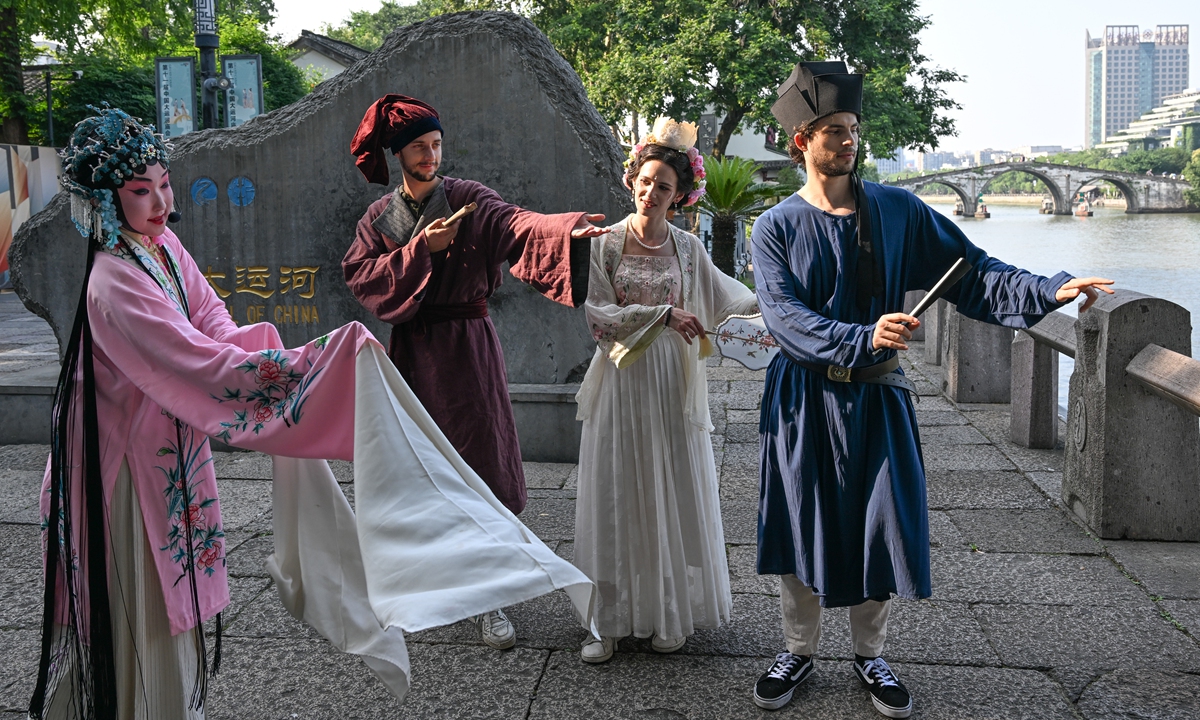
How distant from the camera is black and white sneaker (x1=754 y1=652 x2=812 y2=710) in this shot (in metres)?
2.83

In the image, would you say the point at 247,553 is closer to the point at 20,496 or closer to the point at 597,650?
the point at 20,496

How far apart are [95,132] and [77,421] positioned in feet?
2.37

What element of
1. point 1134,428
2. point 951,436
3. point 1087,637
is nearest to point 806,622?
point 1087,637

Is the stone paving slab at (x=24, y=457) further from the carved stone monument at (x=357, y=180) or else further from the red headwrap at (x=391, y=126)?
the red headwrap at (x=391, y=126)

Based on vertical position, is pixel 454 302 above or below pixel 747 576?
above

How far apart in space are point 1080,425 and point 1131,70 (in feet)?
641

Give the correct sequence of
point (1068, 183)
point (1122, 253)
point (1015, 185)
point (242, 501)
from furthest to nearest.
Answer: point (1015, 185) → point (1068, 183) → point (1122, 253) → point (242, 501)

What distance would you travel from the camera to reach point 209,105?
1088 cm

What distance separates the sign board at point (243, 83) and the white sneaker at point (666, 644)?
9674mm

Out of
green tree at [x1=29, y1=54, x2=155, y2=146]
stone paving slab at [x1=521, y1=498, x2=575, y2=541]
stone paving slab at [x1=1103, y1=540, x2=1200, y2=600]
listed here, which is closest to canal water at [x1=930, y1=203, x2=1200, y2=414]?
stone paving slab at [x1=1103, y1=540, x2=1200, y2=600]

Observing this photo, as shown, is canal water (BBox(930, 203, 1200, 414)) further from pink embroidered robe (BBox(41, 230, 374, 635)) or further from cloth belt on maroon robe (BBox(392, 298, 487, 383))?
pink embroidered robe (BBox(41, 230, 374, 635))

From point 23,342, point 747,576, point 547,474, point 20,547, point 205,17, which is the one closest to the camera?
point 747,576

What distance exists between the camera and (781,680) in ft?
9.41

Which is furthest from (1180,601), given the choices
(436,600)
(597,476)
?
(436,600)
